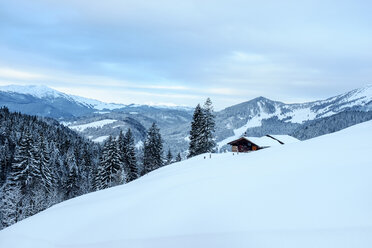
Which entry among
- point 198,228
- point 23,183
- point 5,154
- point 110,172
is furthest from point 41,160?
point 198,228

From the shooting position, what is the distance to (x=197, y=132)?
44344mm

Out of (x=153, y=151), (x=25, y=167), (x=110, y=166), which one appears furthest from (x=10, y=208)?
(x=153, y=151)

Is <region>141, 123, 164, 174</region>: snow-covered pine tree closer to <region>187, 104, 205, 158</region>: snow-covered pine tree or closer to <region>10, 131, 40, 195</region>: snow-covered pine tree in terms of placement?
<region>187, 104, 205, 158</region>: snow-covered pine tree

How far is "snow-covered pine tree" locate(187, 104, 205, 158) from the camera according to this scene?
4369cm

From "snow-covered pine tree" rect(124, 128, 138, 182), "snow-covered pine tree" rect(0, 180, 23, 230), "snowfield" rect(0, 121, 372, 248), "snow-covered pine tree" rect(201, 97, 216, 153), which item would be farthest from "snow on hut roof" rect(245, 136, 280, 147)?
"snow-covered pine tree" rect(0, 180, 23, 230)

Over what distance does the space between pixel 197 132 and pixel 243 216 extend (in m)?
39.1

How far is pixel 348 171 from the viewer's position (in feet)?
21.2

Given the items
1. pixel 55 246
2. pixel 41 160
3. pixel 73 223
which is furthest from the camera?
pixel 41 160

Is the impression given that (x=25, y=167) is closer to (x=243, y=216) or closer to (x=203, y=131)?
(x=203, y=131)

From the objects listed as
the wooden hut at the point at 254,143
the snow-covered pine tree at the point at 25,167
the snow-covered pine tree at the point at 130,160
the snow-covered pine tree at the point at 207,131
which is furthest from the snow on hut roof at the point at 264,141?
the snow-covered pine tree at the point at 25,167

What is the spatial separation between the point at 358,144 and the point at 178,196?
739 cm

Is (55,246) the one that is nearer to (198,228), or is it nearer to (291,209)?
(198,228)

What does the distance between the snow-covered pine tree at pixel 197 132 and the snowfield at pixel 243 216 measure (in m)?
35.3

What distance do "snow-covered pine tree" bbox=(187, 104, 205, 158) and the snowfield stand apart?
35.3 metres
